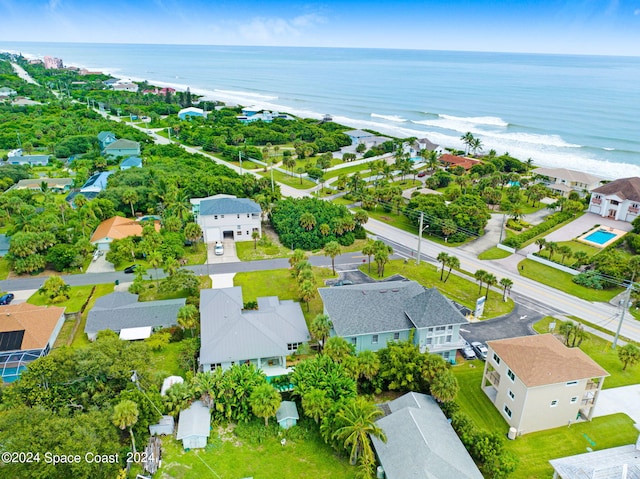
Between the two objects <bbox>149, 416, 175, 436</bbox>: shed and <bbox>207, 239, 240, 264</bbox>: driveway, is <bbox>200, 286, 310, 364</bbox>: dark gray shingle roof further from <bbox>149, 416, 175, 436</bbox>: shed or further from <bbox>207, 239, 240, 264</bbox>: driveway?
<bbox>207, 239, 240, 264</bbox>: driveway

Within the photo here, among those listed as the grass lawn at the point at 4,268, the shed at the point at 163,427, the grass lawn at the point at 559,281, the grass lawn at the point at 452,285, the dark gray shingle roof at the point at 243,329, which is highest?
the dark gray shingle roof at the point at 243,329

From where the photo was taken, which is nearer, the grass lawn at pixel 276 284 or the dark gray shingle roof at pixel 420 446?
the dark gray shingle roof at pixel 420 446

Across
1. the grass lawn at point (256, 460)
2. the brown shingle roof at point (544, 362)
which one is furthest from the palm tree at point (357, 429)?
the brown shingle roof at point (544, 362)

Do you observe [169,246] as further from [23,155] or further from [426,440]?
[23,155]

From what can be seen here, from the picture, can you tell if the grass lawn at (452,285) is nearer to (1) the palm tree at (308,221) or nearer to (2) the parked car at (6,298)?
(1) the palm tree at (308,221)

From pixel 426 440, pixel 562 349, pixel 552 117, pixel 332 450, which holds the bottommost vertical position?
pixel 332 450

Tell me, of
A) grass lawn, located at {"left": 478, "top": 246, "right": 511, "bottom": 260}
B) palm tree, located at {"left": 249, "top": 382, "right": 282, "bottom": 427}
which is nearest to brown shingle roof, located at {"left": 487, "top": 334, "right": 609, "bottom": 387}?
palm tree, located at {"left": 249, "top": 382, "right": 282, "bottom": 427}

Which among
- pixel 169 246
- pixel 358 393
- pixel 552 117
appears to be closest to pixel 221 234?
pixel 169 246
